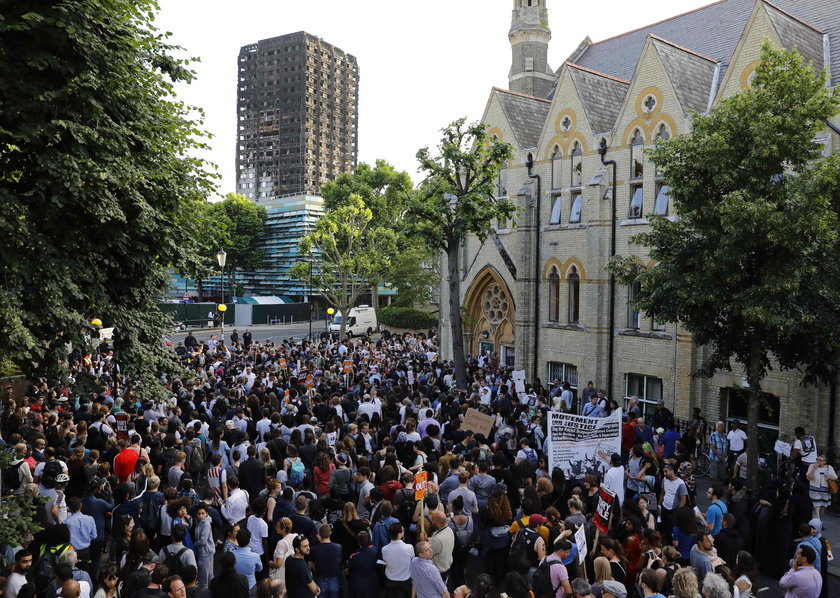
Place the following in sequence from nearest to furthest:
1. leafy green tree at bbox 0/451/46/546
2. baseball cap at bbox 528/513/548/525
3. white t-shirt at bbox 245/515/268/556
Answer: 1. leafy green tree at bbox 0/451/46/546
2. baseball cap at bbox 528/513/548/525
3. white t-shirt at bbox 245/515/268/556

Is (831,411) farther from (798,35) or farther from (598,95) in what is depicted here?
(598,95)

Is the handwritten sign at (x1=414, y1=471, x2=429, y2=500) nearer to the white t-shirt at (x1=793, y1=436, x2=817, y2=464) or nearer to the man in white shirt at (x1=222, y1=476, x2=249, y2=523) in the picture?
the man in white shirt at (x1=222, y1=476, x2=249, y2=523)

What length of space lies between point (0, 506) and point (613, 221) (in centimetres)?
2208

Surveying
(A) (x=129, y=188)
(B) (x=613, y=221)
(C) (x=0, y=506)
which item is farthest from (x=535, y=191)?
(C) (x=0, y=506)

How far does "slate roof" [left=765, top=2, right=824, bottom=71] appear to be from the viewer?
20703 mm

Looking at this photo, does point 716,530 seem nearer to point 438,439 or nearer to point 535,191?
point 438,439

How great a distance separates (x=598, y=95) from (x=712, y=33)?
227 inches

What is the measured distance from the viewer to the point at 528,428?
55.9 feet

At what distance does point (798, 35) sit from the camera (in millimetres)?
21438

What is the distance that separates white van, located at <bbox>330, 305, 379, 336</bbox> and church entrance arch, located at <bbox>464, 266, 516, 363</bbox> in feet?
69.9

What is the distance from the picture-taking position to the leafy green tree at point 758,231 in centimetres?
1326

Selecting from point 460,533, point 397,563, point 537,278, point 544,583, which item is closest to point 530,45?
point 537,278

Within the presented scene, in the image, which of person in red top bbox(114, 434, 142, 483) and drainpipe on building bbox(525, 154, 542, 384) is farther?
drainpipe on building bbox(525, 154, 542, 384)

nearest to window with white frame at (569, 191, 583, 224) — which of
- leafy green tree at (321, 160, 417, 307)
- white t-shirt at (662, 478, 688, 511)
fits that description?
white t-shirt at (662, 478, 688, 511)
